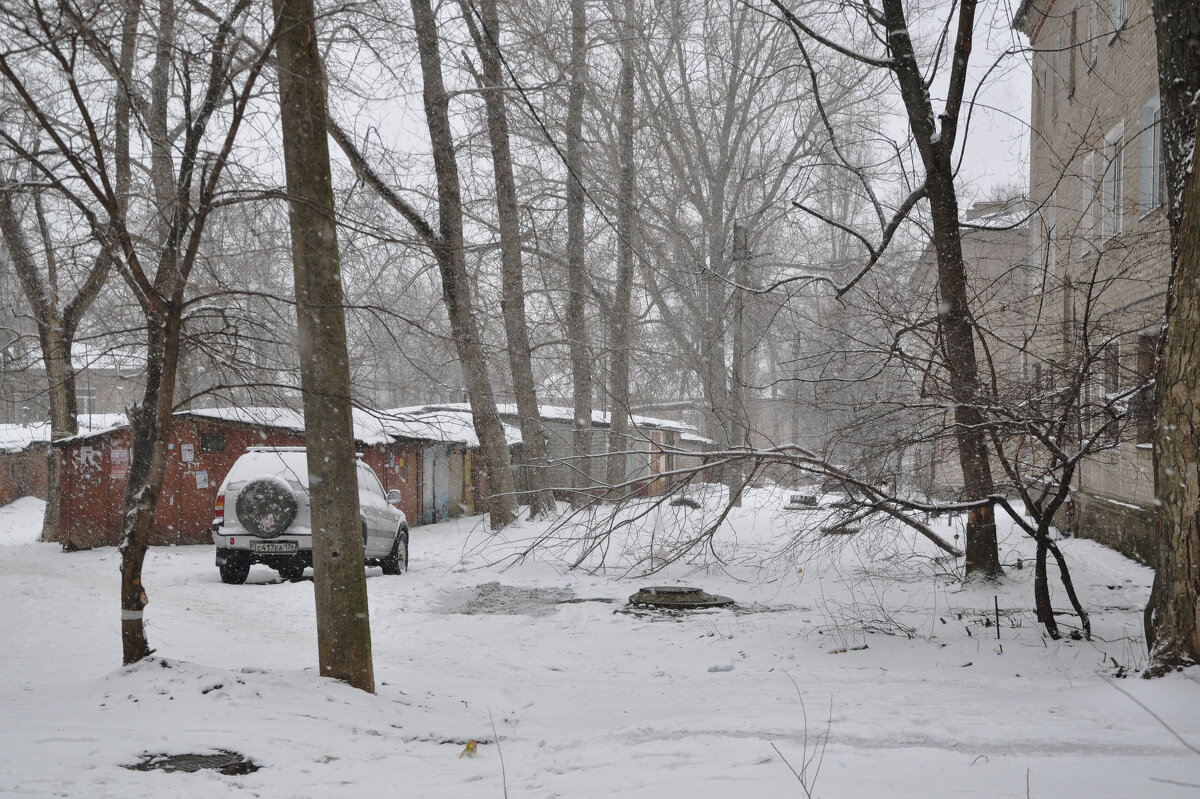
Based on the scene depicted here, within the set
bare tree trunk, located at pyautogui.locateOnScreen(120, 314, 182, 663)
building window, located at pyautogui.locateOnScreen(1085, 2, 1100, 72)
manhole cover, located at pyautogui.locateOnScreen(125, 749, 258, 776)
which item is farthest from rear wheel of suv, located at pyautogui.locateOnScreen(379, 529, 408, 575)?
building window, located at pyautogui.locateOnScreen(1085, 2, 1100, 72)

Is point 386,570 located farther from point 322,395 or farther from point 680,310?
point 680,310

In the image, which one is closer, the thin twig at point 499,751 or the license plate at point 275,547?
the thin twig at point 499,751

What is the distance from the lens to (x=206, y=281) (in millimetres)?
11867

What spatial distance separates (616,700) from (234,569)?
752 centimetres

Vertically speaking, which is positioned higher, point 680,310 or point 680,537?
point 680,310

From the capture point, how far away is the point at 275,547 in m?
11.9

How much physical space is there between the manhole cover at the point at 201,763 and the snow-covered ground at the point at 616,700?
67 millimetres

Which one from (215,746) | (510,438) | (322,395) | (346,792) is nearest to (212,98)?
Answer: (322,395)

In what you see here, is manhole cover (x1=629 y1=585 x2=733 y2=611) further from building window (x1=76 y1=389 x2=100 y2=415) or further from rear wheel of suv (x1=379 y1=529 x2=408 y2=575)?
building window (x1=76 y1=389 x2=100 y2=415)

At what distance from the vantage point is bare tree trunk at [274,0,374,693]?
234 inches

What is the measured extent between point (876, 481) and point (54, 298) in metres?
15.0

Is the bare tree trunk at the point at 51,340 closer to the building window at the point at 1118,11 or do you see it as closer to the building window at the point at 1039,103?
the building window at the point at 1118,11

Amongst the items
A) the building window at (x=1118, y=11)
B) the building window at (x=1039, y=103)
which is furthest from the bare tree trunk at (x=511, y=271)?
the building window at (x=1039, y=103)

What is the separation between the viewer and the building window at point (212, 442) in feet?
59.7
